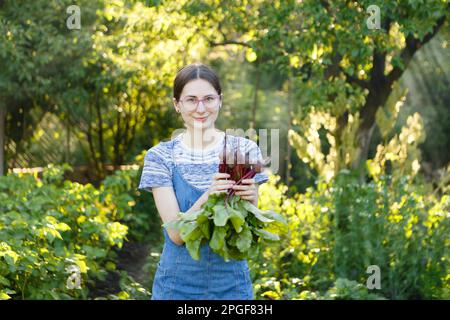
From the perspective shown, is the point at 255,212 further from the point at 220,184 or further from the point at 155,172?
the point at 155,172

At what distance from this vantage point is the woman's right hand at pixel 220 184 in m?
2.78

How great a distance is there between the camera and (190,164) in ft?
9.82

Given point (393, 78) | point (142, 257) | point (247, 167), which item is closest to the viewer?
point (247, 167)

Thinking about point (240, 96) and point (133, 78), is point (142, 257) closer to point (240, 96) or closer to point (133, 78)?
point (133, 78)

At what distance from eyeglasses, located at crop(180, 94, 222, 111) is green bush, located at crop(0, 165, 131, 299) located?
1.53 metres

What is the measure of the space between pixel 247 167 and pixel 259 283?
113 inches

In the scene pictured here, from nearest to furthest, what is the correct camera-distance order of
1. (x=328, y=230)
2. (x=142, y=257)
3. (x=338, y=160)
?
(x=328, y=230) → (x=338, y=160) → (x=142, y=257)

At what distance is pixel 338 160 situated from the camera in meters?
7.71

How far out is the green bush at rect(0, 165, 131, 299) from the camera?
4824 millimetres

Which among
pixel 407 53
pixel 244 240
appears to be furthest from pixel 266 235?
pixel 407 53

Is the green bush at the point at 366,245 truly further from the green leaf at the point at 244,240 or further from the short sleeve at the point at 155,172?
the green leaf at the point at 244,240

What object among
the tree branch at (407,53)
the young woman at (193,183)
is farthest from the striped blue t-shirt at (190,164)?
the tree branch at (407,53)

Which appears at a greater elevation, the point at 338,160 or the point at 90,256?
the point at 338,160
